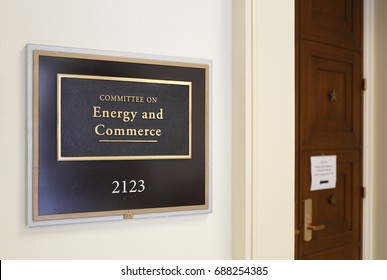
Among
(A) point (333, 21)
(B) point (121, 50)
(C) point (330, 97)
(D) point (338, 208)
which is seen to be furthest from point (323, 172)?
(B) point (121, 50)

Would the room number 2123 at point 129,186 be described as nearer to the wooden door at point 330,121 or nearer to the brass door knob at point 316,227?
the wooden door at point 330,121

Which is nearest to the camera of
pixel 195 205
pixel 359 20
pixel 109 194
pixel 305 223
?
pixel 109 194

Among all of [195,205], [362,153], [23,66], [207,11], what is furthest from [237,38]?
[362,153]

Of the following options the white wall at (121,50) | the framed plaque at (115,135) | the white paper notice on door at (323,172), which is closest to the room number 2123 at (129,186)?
the framed plaque at (115,135)

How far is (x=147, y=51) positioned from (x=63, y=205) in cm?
63

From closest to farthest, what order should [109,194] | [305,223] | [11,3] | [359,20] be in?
[11,3]
[109,194]
[305,223]
[359,20]

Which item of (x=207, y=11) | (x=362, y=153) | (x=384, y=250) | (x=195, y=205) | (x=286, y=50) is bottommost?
(x=384, y=250)

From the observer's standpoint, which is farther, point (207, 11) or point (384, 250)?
point (384, 250)

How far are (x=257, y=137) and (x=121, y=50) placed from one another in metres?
0.61

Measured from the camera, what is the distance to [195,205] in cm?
138

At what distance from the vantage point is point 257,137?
1.39 metres

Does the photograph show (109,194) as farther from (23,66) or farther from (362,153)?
(362,153)

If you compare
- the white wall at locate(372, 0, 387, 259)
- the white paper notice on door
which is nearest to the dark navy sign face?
the white paper notice on door

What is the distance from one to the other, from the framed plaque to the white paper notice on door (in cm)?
76
